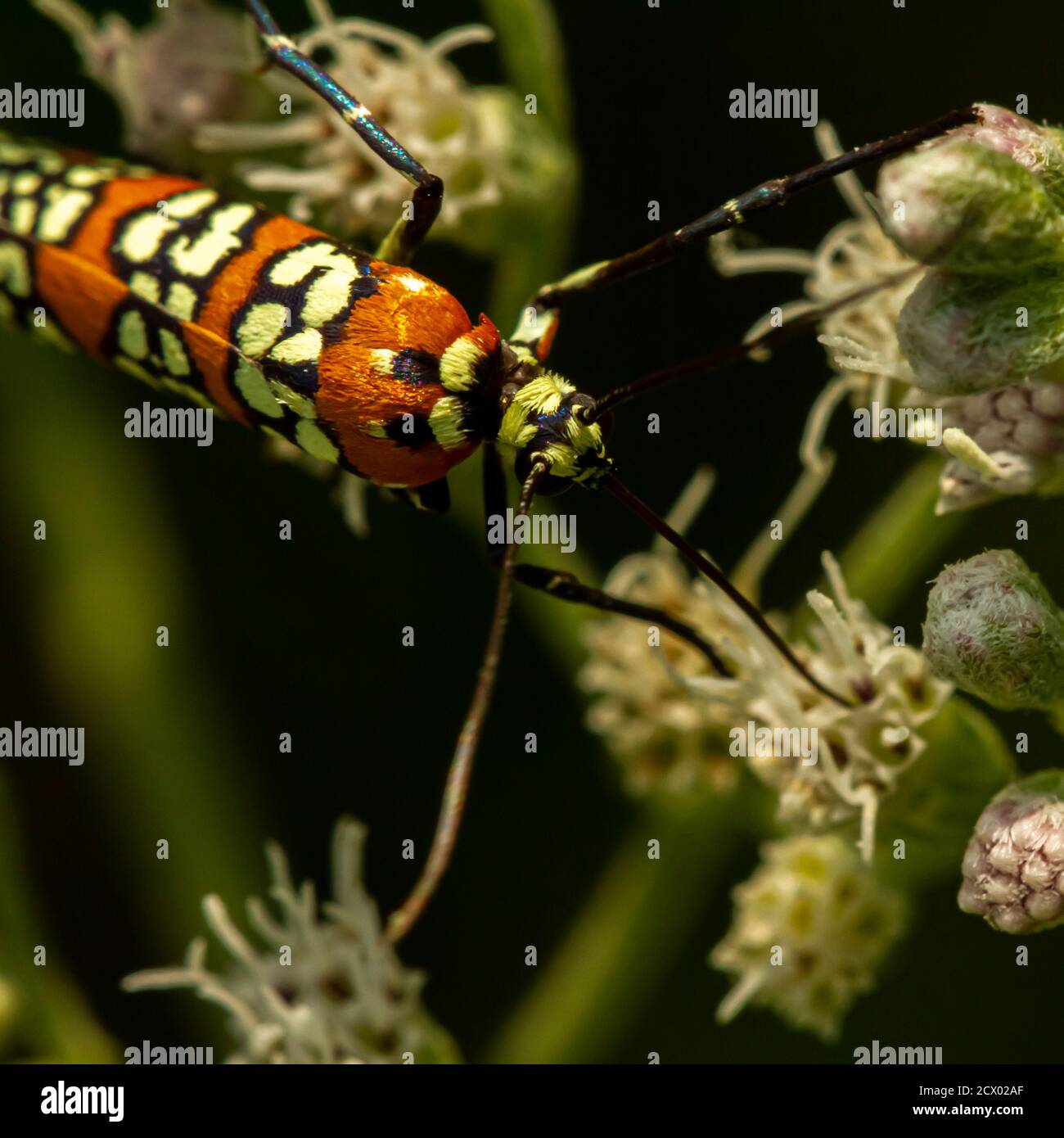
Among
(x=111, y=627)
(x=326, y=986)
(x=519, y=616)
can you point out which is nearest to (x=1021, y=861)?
(x=326, y=986)

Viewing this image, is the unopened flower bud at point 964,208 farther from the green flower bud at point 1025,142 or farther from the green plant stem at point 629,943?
the green plant stem at point 629,943

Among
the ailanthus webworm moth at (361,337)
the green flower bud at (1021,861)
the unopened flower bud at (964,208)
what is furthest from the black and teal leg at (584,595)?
the unopened flower bud at (964,208)

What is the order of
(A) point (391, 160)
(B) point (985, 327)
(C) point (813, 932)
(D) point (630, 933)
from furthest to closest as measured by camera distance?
(D) point (630, 933) < (C) point (813, 932) < (A) point (391, 160) < (B) point (985, 327)

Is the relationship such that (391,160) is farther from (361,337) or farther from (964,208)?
(964,208)

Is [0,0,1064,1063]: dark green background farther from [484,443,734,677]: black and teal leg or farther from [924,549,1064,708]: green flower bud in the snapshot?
[924,549,1064,708]: green flower bud

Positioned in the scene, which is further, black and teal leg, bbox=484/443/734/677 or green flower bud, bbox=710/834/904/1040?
green flower bud, bbox=710/834/904/1040

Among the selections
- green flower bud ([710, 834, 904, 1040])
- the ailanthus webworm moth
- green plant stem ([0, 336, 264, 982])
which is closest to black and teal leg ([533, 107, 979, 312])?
the ailanthus webworm moth

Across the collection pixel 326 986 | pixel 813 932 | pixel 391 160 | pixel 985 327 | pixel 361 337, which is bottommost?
pixel 326 986
